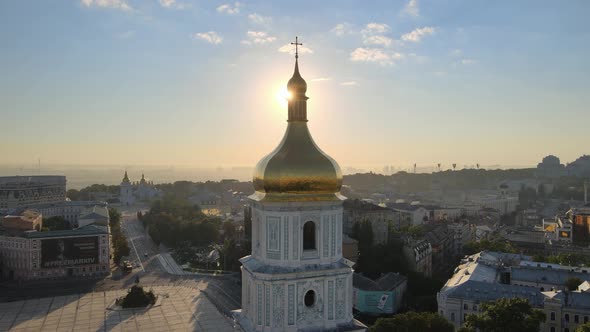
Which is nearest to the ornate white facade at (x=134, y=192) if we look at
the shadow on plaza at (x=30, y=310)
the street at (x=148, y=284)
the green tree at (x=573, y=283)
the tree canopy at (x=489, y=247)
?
the street at (x=148, y=284)

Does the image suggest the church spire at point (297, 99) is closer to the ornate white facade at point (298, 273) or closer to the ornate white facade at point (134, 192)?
the ornate white facade at point (298, 273)

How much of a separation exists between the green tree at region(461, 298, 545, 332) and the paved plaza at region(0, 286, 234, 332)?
67.5ft

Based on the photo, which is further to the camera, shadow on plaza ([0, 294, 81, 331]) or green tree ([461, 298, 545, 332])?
shadow on plaza ([0, 294, 81, 331])

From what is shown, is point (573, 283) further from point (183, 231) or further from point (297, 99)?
point (183, 231)

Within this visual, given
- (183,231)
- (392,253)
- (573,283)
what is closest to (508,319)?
(573,283)

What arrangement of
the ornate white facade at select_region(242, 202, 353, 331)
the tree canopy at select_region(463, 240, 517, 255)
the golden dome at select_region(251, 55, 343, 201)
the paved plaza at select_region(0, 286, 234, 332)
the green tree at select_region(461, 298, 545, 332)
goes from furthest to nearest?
1. the tree canopy at select_region(463, 240, 517, 255)
2. the paved plaza at select_region(0, 286, 234, 332)
3. the green tree at select_region(461, 298, 545, 332)
4. the golden dome at select_region(251, 55, 343, 201)
5. the ornate white facade at select_region(242, 202, 353, 331)

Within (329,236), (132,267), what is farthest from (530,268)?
(132,267)

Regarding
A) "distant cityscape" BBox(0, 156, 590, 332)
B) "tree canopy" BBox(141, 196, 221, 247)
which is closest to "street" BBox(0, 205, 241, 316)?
"distant cityscape" BBox(0, 156, 590, 332)

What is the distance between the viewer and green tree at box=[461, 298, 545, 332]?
80.5ft

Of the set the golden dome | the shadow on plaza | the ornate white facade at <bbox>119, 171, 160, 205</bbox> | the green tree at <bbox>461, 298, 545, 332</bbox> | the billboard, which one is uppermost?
the golden dome

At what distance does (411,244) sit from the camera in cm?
5416

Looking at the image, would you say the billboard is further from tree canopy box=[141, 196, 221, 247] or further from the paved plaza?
tree canopy box=[141, 196, 221, 247]

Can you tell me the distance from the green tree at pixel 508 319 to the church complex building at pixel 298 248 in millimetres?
12958

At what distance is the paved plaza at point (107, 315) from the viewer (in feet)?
129
